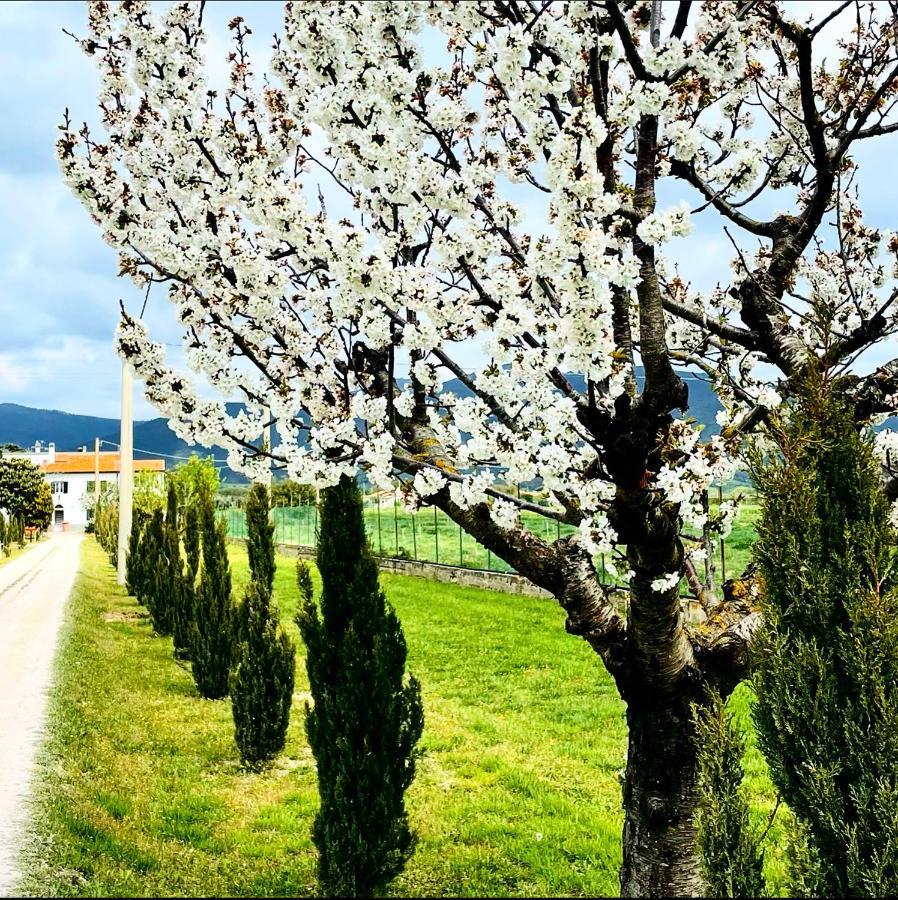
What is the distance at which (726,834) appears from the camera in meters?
2.70

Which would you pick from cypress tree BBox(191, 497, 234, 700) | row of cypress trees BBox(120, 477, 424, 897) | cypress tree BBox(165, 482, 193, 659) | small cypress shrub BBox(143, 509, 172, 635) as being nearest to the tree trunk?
row of cypress trees BBox(120, 477, 424, 897)

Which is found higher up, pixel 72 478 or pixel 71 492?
pixel 72 478

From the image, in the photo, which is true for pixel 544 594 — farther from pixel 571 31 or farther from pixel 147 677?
pixel 571 31

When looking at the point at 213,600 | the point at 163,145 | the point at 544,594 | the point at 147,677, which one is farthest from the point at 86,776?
the point at 544,594

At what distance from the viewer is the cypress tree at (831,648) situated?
259 centimetres

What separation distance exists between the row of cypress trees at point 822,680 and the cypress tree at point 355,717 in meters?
2.49

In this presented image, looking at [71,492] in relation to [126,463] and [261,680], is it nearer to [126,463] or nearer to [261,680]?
[126,463]

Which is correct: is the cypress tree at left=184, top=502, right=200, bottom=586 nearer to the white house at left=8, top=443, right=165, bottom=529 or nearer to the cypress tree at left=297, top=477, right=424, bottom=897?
the cypress tree at left=297, top=477, right=424, bottom=897

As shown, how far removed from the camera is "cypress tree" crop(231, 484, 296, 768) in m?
7.61

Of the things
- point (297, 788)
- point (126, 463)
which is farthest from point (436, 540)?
point (297, 788)

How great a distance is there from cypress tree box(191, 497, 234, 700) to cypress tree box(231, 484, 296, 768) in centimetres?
225

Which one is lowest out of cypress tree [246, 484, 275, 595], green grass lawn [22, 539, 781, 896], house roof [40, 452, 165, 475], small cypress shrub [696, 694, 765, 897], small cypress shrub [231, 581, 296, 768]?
green grass lawn [22, 539, 781, 896]

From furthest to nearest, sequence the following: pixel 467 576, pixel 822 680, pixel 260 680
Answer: pixel 467 576 < pixel 260 680 < pixel 822 680

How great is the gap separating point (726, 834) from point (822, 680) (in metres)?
0.59
